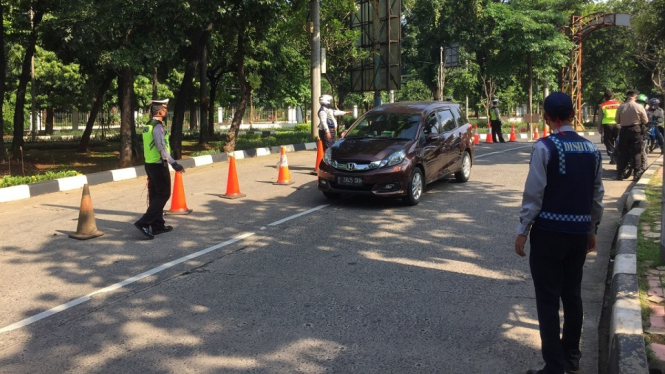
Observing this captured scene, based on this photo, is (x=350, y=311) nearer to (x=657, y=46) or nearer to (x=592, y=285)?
(x=592, y=285)

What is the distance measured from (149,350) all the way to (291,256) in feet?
9.03

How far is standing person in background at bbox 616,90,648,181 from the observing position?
39.4 feet

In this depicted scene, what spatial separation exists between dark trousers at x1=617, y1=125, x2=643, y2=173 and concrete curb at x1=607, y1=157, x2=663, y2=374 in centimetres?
564

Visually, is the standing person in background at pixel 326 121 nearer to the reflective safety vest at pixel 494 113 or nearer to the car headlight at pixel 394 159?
the car headlight at pixel 394 159

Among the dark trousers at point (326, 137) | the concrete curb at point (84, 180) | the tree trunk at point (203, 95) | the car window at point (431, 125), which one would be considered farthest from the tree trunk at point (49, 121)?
the car window at point (431, 125)

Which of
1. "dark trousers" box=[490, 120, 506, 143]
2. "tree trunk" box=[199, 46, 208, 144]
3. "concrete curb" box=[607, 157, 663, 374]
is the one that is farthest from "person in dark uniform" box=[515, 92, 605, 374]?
"dark trousers" box=[490, 120, 506, 143]

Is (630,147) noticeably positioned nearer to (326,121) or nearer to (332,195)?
(326,121)

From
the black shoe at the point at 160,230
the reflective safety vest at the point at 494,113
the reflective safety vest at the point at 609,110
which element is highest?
the reflective safety vest at the point at 494,113

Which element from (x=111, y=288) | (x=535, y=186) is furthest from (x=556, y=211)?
(x=111, y=288)

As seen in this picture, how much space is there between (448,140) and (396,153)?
6.66 feet

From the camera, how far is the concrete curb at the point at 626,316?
385 centimetres

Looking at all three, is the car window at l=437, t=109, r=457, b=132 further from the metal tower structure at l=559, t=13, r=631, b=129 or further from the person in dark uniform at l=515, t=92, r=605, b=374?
the metal tower structure at l=559, t=13, r=631, b=129

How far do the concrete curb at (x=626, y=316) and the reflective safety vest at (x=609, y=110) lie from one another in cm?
703

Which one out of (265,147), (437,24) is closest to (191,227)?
(265,147)
